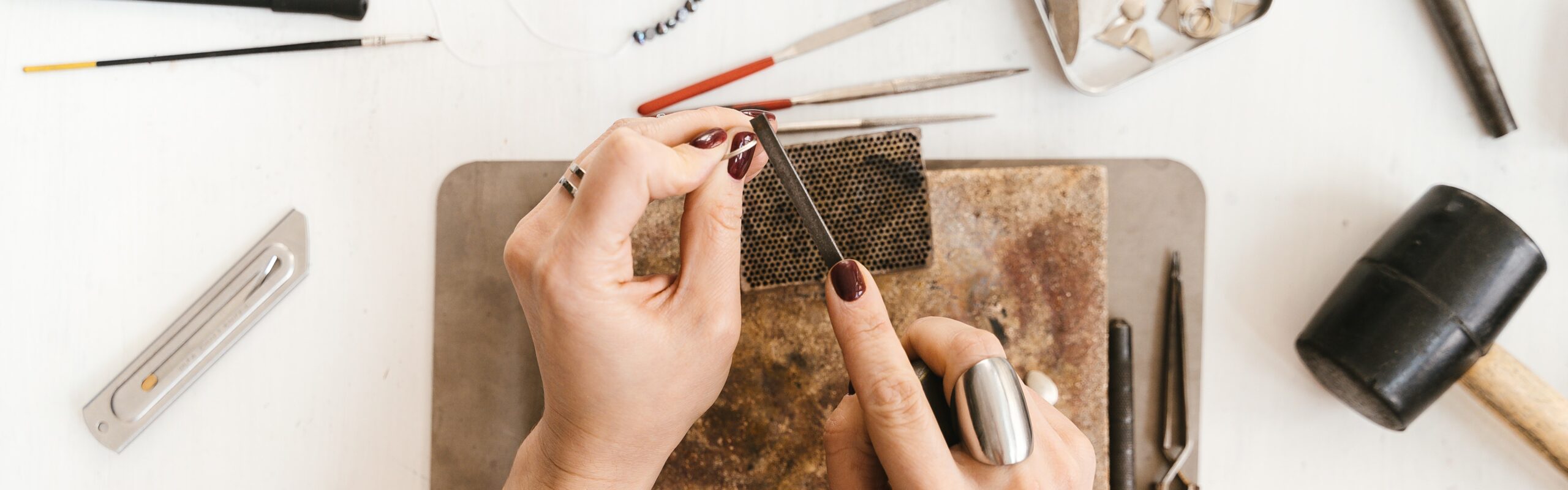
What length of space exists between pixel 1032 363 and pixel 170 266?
5.38 ft

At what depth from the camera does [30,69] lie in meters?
1.46

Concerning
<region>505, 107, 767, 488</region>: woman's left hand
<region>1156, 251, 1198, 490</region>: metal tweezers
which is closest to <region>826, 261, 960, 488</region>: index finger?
<region>505, 107, 767, 488</region>: woman's left hand

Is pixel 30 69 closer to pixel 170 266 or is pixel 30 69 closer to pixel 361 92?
pixel 170 266

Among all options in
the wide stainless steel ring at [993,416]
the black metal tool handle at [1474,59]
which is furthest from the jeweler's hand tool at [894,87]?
the black metal tool handle at [1474,59]

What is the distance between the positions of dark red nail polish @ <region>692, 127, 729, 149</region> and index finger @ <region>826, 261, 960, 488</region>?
22 cm

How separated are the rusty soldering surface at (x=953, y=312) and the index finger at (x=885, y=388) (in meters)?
0.34

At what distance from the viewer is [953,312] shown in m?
1.28

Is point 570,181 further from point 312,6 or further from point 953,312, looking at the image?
point 312,6

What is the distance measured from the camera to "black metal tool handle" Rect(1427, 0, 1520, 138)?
1.36 m

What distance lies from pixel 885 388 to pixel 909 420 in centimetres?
4

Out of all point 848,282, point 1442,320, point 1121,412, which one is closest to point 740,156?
point 848,282

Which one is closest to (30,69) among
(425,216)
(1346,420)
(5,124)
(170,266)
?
(5,124)

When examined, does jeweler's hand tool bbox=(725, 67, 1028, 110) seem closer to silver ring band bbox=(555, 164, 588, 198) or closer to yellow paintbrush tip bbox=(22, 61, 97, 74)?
silver ring band bbox=(555, 164, 588, 198)

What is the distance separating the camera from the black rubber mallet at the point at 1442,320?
118cm
